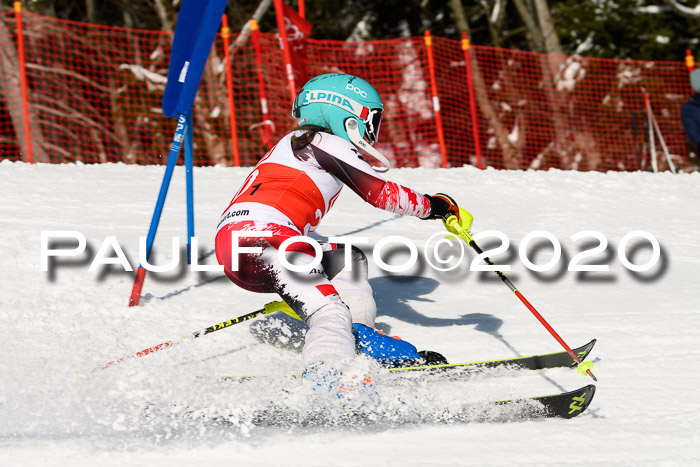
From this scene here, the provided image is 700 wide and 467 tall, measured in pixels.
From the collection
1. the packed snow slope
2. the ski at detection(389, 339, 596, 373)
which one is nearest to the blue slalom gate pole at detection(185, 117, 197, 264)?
the packed snow slope

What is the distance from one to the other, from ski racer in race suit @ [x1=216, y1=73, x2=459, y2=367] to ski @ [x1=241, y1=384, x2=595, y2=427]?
22 cm

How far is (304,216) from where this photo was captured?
12.2 ft

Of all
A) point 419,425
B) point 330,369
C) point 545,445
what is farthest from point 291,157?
point 545,445

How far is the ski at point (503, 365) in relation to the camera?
3.47 m

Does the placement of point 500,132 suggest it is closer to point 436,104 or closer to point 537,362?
point 436,104

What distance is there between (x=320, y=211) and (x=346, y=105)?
51 centimetres

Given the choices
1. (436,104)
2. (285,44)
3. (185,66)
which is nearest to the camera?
(185,66)

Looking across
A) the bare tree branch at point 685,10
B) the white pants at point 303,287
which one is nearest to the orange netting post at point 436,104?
the white pants at point 303,287

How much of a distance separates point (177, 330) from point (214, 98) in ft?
41.8

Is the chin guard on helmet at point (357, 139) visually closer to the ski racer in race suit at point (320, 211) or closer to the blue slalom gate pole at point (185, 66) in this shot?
the ski racer in race suit at point (320, 211)

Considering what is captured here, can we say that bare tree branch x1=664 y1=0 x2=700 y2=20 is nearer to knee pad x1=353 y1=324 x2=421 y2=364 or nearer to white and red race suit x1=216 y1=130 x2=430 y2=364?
white and red race suit x1=216 y1=130 x2=430 y2=364

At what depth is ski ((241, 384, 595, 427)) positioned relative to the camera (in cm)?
316

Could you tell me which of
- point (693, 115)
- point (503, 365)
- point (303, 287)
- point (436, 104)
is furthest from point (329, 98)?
point (693, 115)

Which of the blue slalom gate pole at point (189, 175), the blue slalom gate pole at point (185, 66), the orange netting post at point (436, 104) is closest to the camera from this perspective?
the blue slalom gate pole at point (185, 66)
